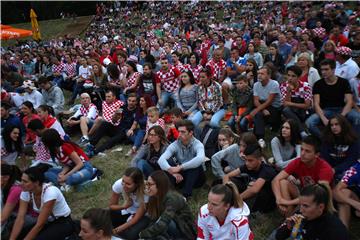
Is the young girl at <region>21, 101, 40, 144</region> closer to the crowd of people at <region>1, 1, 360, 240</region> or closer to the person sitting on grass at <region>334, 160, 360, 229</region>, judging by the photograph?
the crowd of people at <region>1, 1, 360, 240</region>

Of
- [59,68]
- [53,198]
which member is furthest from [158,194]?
[59,68]

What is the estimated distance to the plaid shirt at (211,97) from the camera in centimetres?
699

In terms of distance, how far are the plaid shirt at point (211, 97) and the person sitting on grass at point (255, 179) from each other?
2.45 m

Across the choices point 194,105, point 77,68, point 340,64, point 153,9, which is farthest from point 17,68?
point 153,9

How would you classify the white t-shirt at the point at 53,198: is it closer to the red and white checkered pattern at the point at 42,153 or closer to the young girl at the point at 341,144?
the red and white checkered pattern at the point at 42,153

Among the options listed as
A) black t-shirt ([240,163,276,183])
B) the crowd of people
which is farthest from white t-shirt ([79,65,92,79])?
black t-shirt ([240,163,276,183])

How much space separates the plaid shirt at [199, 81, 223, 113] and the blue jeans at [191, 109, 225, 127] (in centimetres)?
12

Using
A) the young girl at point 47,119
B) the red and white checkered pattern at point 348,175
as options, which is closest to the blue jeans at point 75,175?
the young girl at point 47,119

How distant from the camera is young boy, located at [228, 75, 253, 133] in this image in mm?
6644

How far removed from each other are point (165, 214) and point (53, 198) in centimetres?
127

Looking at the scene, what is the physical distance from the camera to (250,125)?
6629 mm

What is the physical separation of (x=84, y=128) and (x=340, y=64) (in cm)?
522

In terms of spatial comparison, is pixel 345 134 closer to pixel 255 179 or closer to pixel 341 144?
pixel 341 144

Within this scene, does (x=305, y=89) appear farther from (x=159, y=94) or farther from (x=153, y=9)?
(x=153, y=9)
